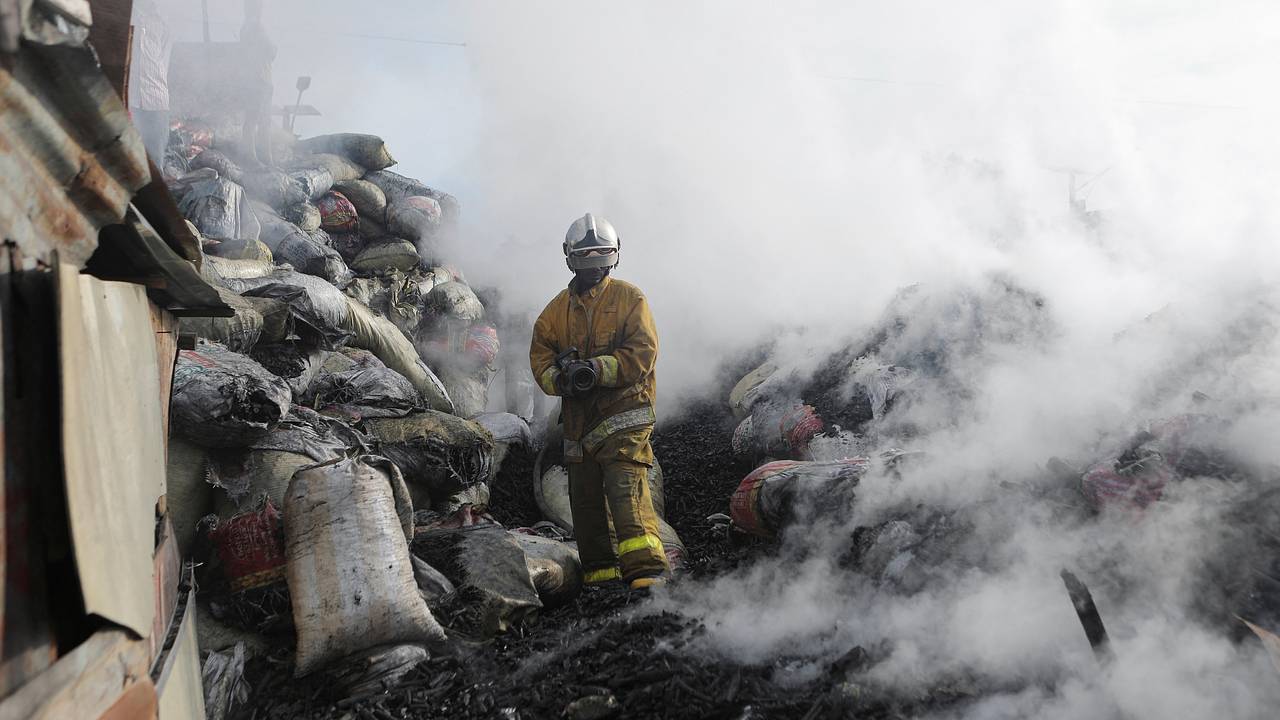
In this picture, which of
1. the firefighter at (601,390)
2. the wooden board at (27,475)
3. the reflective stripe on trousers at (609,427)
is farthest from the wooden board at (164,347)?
the reflective stripe on trousers at (609,427)

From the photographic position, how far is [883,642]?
2586 mm

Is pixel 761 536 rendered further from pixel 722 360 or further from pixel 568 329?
pixel 722 360

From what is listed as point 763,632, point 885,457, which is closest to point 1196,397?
point 885,457

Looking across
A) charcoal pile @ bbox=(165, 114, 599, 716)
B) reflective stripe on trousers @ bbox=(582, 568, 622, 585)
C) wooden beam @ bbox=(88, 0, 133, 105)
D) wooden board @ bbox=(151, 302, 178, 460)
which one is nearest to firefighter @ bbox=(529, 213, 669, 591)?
reflective stripe on trousers @ bbox=(582, 568, 622, 585)

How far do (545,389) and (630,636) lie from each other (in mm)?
1570

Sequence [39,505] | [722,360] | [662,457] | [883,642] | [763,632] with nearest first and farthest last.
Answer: [39,505], [883,642], [763,632], [662,457], [722,360]

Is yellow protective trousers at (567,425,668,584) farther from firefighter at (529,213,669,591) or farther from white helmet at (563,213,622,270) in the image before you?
white helmet at (563,213,622,270)

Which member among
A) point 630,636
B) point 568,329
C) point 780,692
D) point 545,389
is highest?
point 568,329

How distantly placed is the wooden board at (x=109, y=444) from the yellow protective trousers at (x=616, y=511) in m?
2.58

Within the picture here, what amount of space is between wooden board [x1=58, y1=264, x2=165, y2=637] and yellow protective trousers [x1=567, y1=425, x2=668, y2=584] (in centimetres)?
258

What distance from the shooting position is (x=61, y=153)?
116 centimetres

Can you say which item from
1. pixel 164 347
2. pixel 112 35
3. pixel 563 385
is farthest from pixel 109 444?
pixel 563 385

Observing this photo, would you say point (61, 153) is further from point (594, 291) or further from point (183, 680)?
point (594, 291)

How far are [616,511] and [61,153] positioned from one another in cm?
317
